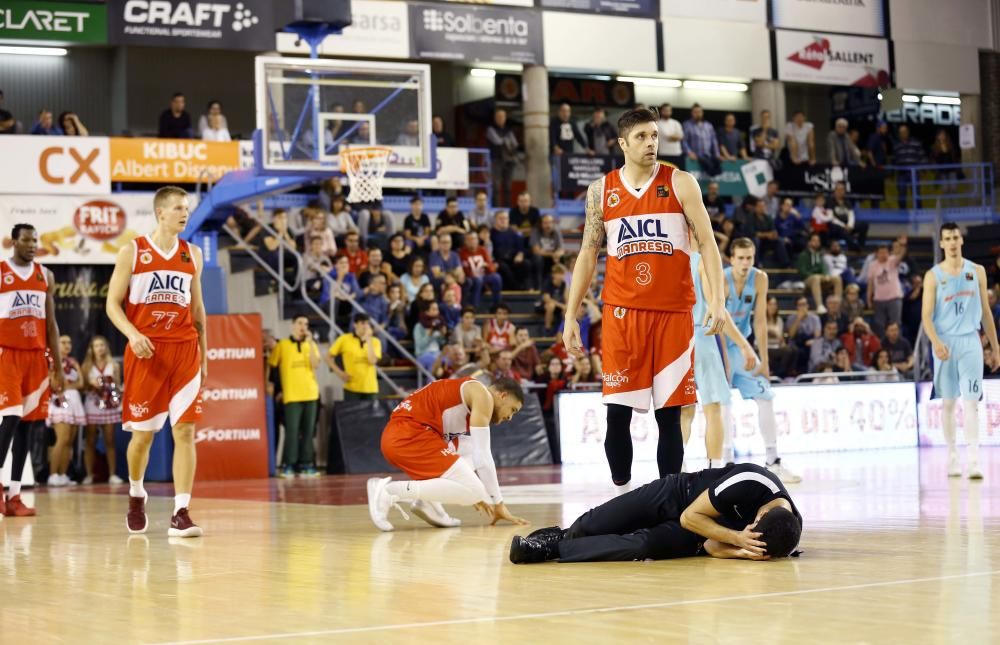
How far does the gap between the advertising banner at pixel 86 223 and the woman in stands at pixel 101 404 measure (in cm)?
301

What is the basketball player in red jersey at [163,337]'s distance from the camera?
28.3 feet

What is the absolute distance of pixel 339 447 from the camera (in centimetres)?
1698

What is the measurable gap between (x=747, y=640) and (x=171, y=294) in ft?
18.1

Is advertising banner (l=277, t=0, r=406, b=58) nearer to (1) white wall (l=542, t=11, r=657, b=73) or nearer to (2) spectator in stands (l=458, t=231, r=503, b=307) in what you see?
(1) white wall (l=542, t=11, r=657, b=73)

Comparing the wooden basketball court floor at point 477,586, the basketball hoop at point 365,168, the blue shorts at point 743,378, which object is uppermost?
the basketball hoop at point 365,168

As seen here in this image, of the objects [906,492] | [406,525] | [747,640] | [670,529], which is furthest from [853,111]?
[747,640]

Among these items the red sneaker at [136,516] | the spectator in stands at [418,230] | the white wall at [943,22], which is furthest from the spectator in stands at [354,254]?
the white wall at [943,22]

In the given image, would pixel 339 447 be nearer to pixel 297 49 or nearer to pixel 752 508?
pixel 297 49

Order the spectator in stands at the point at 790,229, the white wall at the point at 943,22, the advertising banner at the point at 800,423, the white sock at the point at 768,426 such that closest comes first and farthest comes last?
the white sock at the point at 768,426 < the advertising banner at the point at 800,423 < the spectator in stands at the point at 790,229 < the white wall at the point at 943,22

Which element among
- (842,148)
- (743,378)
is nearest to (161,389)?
(743,378)

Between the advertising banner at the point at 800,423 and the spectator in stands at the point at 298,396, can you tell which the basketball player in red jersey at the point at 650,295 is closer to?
the advertising banner at the point at 800,423

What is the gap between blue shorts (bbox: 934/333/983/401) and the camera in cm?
1196

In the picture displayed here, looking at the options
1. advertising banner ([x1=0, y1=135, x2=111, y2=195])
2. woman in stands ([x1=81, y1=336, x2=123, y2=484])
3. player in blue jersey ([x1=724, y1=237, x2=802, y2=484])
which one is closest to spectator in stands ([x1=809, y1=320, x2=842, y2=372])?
player in blue jersey ([x1=724, y1=237, x2=802, y2=484])

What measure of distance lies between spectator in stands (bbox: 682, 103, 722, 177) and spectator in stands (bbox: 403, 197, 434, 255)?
7437 mm
